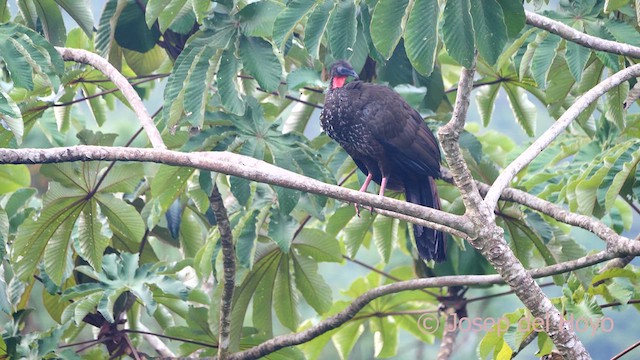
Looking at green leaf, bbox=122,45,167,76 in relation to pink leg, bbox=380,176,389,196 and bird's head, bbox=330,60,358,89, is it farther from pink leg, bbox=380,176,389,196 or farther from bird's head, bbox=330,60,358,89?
pink leg, bbox=380,176,389,196

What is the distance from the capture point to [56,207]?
3893mm

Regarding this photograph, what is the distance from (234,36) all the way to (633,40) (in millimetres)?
1519

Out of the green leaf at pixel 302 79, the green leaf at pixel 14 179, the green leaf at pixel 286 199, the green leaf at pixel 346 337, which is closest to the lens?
the green leaf at pixel 286 199

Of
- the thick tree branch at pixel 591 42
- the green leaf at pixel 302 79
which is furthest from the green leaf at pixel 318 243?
the thick tree branch at pixel 591 42

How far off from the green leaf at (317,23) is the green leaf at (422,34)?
0.47 meters

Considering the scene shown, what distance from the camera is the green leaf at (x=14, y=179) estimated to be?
442 cm

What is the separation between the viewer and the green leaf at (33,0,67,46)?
3.96 meters

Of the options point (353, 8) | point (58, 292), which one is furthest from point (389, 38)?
point (58, 292)

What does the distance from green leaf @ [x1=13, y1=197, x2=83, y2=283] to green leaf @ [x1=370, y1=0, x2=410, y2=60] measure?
67.8 inches

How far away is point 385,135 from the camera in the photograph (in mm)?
4125

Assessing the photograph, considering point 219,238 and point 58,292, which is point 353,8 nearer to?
point 219,238

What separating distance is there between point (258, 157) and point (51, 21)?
3.81ft

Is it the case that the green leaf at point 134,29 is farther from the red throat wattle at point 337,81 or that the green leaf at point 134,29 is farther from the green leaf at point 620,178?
the green leaf at point 620,178

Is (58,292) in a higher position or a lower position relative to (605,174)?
lower
